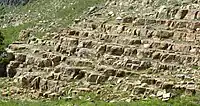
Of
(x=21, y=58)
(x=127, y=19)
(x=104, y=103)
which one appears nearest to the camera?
(x=104, y=103)

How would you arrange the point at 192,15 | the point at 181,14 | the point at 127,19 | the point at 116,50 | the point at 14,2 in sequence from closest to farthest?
the point at 192,15 → the point at 116,50 → the point at 181,14 → the point at 127,19 → the point at 14,2

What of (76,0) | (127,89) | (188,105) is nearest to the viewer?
(188,105)

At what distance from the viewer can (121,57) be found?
3259cm

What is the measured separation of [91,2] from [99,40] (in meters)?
15.0

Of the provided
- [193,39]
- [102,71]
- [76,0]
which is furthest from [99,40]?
[76,0]

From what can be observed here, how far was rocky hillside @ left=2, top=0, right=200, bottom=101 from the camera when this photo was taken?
29406 millimetres

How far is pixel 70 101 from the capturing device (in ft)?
97.1

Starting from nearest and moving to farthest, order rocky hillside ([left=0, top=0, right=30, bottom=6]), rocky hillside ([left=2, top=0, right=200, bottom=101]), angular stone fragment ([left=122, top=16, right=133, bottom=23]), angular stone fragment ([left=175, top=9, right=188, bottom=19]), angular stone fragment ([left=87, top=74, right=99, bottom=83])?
rocky hillside ([left=2, top=0, right=200, bottom=101])
angular stone fragment ([left=87, top=74, right=99, bottom=83])
angular stone fragment ([left=175, top=9, right=188, bottom=19])
angular stone fragment ([left=122, top=16, right=133, bottom=23])
rocky hillside ([left=0, top=0, right=30, bottom=6])

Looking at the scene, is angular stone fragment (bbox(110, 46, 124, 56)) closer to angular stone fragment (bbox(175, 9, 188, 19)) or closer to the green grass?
angular stone fragment (bbox(175, 9, 188, 19))

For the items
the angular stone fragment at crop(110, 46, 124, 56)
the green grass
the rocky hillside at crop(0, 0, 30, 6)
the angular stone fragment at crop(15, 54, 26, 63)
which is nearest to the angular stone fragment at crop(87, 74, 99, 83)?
the green grass

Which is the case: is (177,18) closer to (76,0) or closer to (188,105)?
(188,105)

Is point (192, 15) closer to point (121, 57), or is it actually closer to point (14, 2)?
point (121, 57)

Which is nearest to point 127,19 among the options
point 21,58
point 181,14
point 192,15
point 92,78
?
point 181,14

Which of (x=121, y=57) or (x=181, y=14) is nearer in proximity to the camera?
(x=121, y=57)
